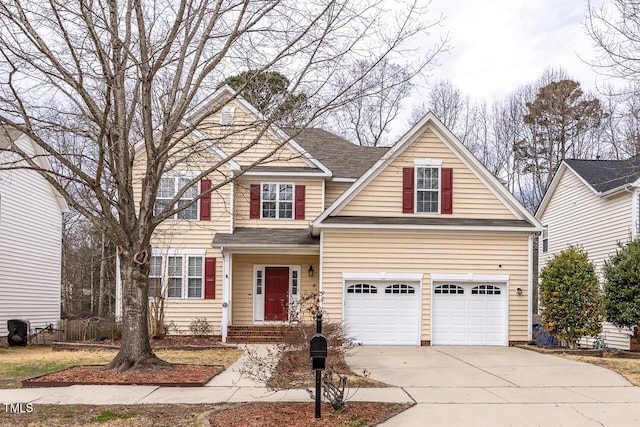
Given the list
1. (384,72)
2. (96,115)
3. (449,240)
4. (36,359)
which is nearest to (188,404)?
(96,115)

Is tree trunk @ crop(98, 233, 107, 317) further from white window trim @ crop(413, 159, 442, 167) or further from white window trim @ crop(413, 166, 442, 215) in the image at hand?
white window trim @ crop(413, 159, 442, 167)

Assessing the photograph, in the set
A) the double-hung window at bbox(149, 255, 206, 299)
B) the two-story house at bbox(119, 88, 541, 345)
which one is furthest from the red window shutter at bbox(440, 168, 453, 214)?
the double-hung window at bbox(149, 255, 206, 299)

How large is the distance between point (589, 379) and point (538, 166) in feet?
86.7

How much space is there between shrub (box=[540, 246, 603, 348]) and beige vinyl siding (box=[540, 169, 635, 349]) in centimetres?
310

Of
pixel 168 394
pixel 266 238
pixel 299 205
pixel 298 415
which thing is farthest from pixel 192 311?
pixel 298 415

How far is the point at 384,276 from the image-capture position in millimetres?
19438

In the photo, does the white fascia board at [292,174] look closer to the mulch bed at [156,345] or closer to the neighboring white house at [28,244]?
the mulch bed at [156,345]

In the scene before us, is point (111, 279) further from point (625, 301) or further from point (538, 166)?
point (625, 301)

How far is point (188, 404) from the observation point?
9.49 m

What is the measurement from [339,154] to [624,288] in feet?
36.6

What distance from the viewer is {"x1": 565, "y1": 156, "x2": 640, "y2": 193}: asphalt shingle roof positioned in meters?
21.3

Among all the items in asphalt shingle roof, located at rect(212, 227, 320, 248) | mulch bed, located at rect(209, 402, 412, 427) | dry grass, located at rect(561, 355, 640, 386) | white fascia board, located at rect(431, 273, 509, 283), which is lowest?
dry grass, located at rect(561, 355, 640, 386)

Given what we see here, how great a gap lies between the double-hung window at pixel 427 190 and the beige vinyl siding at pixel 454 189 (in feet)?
1.24

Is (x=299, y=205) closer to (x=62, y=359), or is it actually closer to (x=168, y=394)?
(x=62, y=359)
